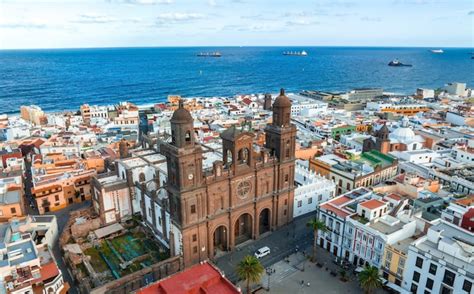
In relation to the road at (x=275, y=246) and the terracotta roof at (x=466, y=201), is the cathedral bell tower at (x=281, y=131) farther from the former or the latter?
the terracotta roof at (x=466, y=201)

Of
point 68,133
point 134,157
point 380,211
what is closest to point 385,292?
point 380,211

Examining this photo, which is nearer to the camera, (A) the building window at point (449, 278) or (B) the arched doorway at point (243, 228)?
(A) the building window at point (449, 278)

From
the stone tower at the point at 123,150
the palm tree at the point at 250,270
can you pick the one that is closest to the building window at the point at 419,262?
the palm tree at the point at 250,270

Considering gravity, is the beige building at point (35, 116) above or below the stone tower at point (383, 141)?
below

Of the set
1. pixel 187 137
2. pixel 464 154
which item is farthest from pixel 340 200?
pixel 464 154

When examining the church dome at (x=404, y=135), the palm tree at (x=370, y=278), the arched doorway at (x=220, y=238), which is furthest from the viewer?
the church dome at (x=404, y=135)
